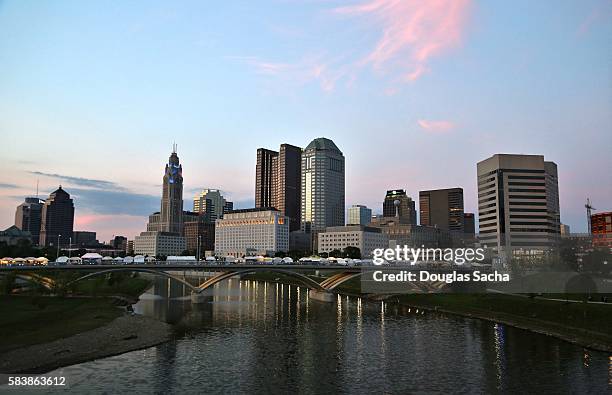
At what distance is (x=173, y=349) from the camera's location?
2175 inches

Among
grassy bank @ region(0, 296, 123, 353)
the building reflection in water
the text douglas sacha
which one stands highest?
the text douglas sacha

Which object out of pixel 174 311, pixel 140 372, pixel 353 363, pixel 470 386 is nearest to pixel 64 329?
pixel 140 372

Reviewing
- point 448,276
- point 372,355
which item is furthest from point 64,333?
point 448,276

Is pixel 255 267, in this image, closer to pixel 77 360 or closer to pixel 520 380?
pixel 77 360

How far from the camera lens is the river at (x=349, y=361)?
4050cm

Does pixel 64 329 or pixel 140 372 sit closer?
pixel 140 372

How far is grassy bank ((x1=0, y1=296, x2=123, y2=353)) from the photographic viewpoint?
54.7 metres

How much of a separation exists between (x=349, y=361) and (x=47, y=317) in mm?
46484

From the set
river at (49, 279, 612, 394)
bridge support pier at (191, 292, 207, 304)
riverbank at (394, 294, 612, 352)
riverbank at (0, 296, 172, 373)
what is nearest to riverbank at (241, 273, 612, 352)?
riverbank at (394, 294, 612, 352)

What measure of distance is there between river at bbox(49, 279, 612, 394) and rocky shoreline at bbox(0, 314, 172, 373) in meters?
1.85

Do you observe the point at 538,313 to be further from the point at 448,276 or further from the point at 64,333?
the point at 64,333

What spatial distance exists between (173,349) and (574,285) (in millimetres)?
76591

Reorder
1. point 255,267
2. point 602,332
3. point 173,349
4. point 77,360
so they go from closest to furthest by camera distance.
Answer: point 77,360, point 173,349, point 602,332, point 255,267

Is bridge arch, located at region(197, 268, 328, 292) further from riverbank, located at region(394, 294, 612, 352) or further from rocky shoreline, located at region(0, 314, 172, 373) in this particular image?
rocky shoreline, located at region(0, 314, 172, 373)
